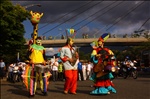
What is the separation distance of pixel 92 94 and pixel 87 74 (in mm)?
13880

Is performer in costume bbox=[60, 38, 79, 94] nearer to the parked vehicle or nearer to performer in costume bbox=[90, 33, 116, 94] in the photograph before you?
performer in costume bbox=[90, 33, 116, 94]

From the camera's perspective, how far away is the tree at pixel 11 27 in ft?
88.8

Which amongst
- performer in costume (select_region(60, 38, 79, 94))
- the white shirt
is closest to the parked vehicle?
the white shirt

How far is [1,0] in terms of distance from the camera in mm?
27312

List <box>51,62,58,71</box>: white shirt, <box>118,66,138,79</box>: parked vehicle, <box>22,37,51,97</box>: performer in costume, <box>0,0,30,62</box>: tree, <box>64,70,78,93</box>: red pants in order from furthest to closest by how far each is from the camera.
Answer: <box>0,0,30,62</box>: tree → <box>118,66,138,79</box>: parked vehicle → <box>51,62,58,71</box>: white shirt → <box>64,70,78,93</box>: red pants → <box>22,37,51,97</box>: performer in costume

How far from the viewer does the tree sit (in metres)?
27.1

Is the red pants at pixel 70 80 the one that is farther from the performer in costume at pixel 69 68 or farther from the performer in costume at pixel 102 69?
the performer in costume at pixel 102 69

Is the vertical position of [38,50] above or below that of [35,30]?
below

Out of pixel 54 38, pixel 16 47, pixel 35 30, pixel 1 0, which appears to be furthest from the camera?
pixel 54 38

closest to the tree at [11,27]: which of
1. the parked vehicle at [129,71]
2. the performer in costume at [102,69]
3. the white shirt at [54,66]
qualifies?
the white shirt at [54,66]

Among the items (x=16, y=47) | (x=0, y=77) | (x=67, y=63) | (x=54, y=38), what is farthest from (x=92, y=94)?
(x=54, y=38)

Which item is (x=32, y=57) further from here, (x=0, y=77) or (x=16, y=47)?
(x=16, y=47)

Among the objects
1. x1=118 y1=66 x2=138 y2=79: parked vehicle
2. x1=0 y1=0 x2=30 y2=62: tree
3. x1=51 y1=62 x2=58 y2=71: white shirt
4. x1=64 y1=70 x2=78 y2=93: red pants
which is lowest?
x1=64 y1=70 x2=78 y2=93: red pants

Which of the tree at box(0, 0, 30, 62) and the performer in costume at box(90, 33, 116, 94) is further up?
the tree at box(0, 0, 30, 62)
